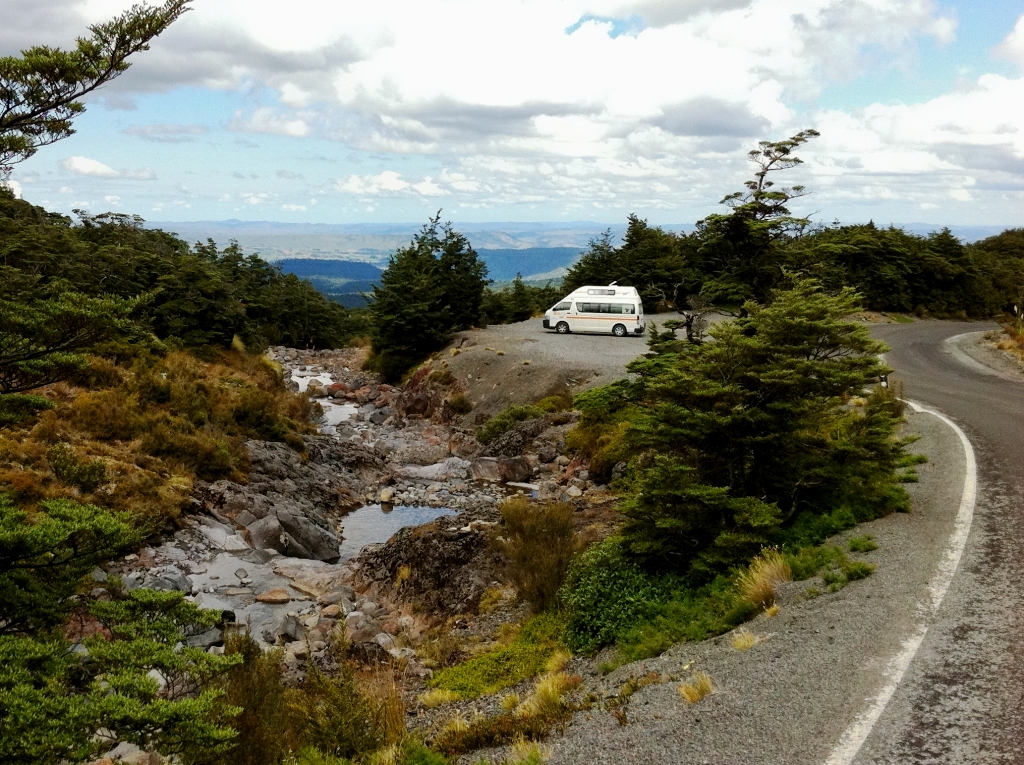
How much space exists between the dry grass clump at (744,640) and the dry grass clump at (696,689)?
82cm

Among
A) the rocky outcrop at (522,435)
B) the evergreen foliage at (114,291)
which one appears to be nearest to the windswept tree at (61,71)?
the evergreen foliage at (114,291)

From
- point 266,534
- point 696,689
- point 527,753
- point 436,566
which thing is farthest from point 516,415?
point 527,753

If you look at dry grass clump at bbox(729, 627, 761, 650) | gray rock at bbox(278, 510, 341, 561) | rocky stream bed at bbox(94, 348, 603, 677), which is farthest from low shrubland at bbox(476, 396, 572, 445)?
dry grass clump at bbox(729, 627, 761, 650)

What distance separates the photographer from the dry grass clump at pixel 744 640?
24.4 ft

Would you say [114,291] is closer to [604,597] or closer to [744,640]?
[604,597]

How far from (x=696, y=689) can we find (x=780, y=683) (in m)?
0.77

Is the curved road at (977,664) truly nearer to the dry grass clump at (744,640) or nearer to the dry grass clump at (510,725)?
the dry grass clump at (744,640)

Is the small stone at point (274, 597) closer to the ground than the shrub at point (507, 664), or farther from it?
closer to the ground

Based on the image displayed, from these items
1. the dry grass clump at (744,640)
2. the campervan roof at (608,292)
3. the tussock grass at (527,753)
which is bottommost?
the tussock grass at (527,753)

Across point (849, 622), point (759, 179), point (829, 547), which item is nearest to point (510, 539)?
point (829, 547)

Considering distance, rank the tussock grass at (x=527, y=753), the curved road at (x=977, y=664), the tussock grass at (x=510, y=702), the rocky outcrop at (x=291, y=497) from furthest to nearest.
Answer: the rocky outcrop at (x=291, y=497) < the tussock grass at (x=510, y=702) < the tussock grass at (x=527, y=753) < the curved road at (x=977, y=664)

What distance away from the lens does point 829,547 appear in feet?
31.0

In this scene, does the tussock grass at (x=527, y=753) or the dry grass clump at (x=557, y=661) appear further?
the dry grass clump at (x=557, y=661)

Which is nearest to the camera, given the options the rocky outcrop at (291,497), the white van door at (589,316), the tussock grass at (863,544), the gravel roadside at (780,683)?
the gravel roadside at (780,683)
